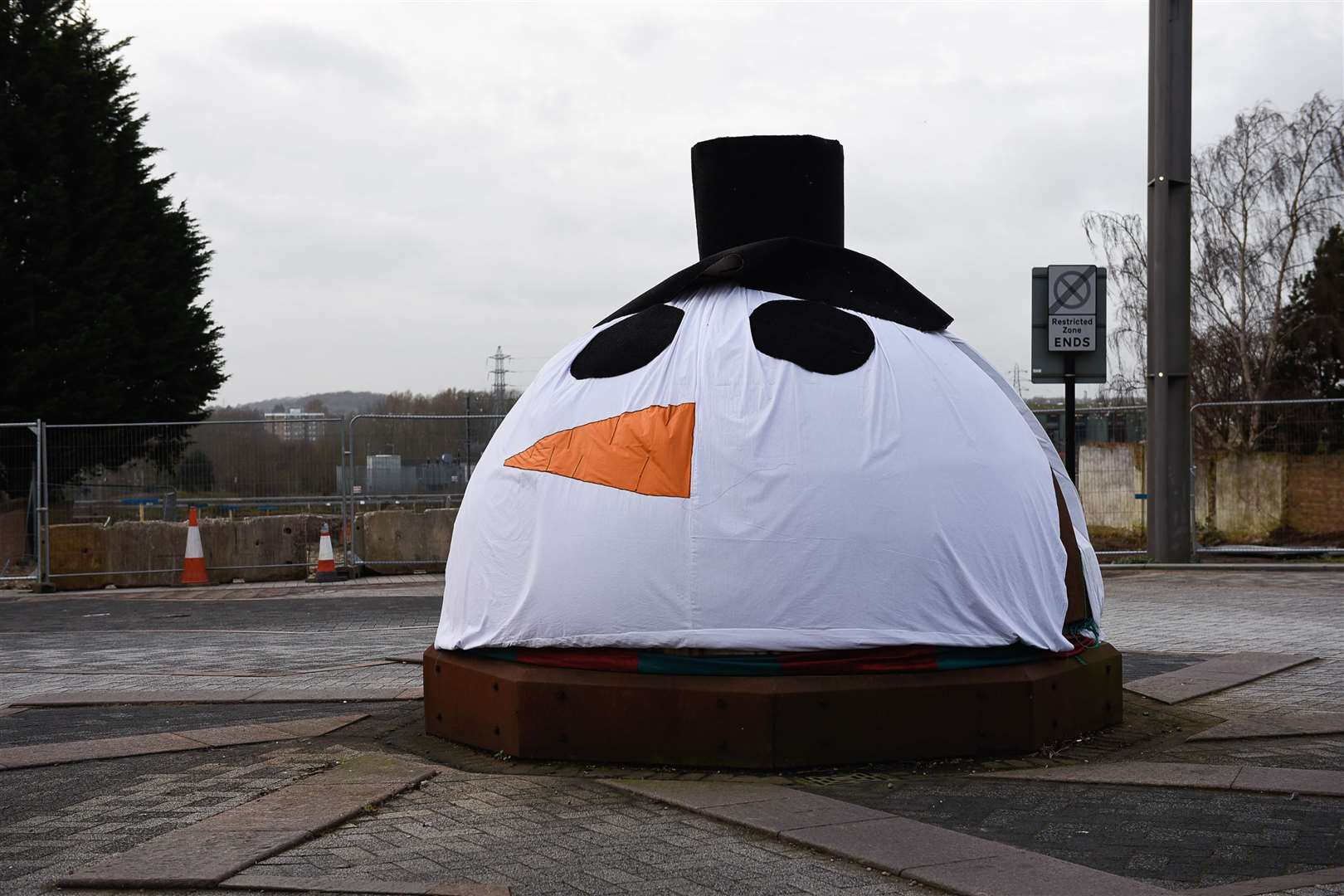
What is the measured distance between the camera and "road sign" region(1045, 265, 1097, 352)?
455 inches

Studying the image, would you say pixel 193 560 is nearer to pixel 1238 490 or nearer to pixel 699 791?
pixel 699 791

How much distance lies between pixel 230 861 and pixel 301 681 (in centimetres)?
464

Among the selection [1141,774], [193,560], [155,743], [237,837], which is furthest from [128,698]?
[193,560]

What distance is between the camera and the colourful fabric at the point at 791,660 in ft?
19.8

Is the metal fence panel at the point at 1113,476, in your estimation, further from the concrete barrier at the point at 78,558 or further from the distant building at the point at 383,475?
the concrete barrier at the point at 78,558

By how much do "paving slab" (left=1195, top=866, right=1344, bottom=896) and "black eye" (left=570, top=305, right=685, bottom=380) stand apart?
11.7 ft

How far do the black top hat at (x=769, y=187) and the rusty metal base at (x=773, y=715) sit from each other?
8.48ft

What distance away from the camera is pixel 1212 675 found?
869 cm

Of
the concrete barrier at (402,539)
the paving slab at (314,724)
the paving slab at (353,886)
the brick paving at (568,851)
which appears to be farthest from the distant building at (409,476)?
the paving slab at (353,886)

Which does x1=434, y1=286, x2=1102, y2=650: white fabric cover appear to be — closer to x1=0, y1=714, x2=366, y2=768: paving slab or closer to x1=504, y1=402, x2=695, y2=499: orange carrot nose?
x1=504, y1=402, x2=695, y2=499: orange carrot nose

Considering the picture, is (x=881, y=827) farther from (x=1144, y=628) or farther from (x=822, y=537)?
(x=1144, y=628)

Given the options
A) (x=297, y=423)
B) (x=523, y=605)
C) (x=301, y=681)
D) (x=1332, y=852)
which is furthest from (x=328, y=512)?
(x=1332, y=852)

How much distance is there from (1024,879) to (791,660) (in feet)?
5.74

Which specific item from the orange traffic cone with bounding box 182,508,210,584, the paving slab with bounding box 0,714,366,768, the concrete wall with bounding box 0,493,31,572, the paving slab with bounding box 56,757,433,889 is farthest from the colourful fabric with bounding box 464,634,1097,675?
the concrete wall with bounding box 0,493,31,572
